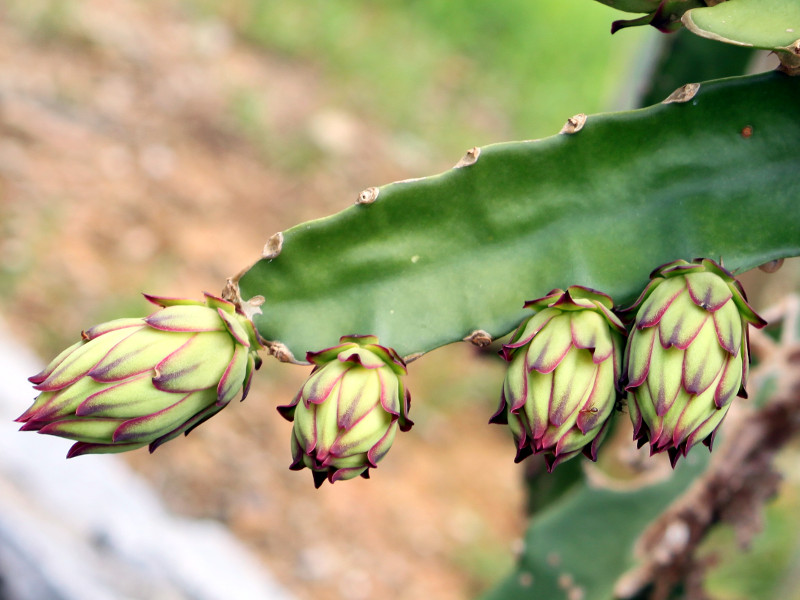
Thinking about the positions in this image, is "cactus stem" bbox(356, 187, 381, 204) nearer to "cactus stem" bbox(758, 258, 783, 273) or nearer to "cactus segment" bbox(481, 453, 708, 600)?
"cactus stem" bbox(758, 258, 783, 273)

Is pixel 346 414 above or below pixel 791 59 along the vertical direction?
below

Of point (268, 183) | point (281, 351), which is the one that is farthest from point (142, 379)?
point (268, 183)

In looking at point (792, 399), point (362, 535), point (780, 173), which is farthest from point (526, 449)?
point (362, 535)

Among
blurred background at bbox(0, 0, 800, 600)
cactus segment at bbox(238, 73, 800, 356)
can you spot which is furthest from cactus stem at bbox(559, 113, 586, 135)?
blurred background at bbox(0, 0, 800, 600)

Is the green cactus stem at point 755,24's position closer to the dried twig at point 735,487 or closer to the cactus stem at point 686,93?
the cactus stem at point 686,93

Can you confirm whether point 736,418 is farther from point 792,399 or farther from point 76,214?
point 76,214

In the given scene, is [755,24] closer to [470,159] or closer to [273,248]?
[470,159]

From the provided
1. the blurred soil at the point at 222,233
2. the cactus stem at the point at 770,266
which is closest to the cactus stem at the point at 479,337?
the cactus stem at the point at 770,266
